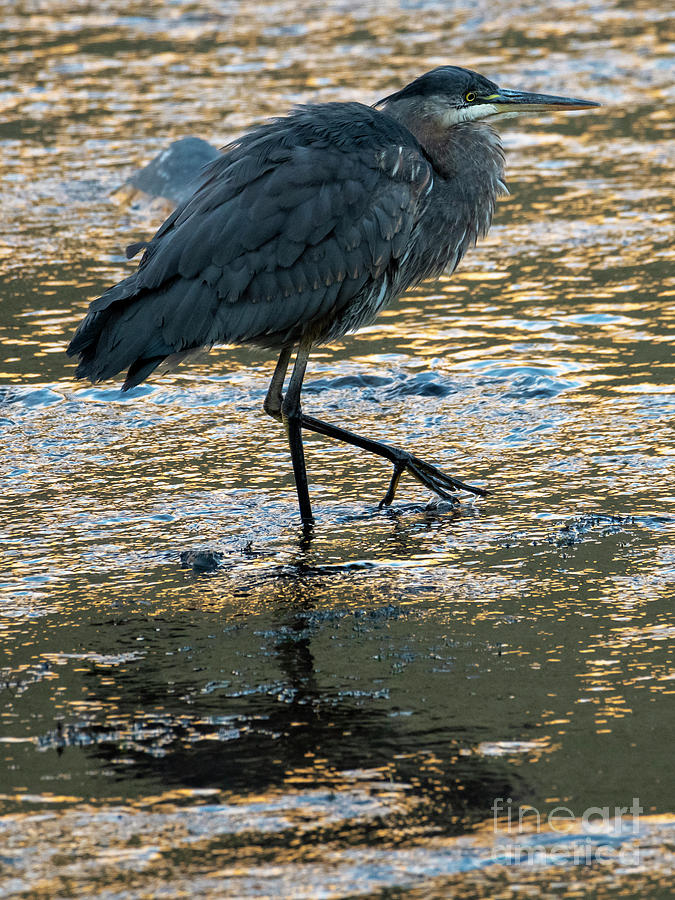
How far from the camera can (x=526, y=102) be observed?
7008 millimetres

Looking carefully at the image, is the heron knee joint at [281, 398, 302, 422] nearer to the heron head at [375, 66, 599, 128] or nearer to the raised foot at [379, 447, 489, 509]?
the raised foot at [379, 447, 489, 509]

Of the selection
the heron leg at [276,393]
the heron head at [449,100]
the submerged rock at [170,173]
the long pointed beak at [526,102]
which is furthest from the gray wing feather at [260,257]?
the submerged rock at [170,173]

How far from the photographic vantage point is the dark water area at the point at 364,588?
12.8 feet

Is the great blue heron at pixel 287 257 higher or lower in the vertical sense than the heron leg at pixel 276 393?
higher

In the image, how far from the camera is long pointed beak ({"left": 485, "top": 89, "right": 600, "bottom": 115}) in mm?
6957

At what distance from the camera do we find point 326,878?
3.70 m

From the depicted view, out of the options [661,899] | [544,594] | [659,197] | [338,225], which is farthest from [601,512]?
[659,197]

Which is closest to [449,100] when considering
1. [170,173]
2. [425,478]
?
[425,478]

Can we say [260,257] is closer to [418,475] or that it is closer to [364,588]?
[418,475]

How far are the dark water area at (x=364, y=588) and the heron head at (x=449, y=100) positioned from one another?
1.38 m

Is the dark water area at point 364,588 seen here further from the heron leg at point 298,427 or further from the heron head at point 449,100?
the heron head at point 449,100

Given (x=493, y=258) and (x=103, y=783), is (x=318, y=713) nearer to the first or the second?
(x=103, y=783)

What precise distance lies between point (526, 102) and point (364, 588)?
9.00 ft

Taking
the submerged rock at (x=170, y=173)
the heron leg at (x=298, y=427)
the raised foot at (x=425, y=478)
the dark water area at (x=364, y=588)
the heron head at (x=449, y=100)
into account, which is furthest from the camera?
the submerged rock at (x=170, y=173)
